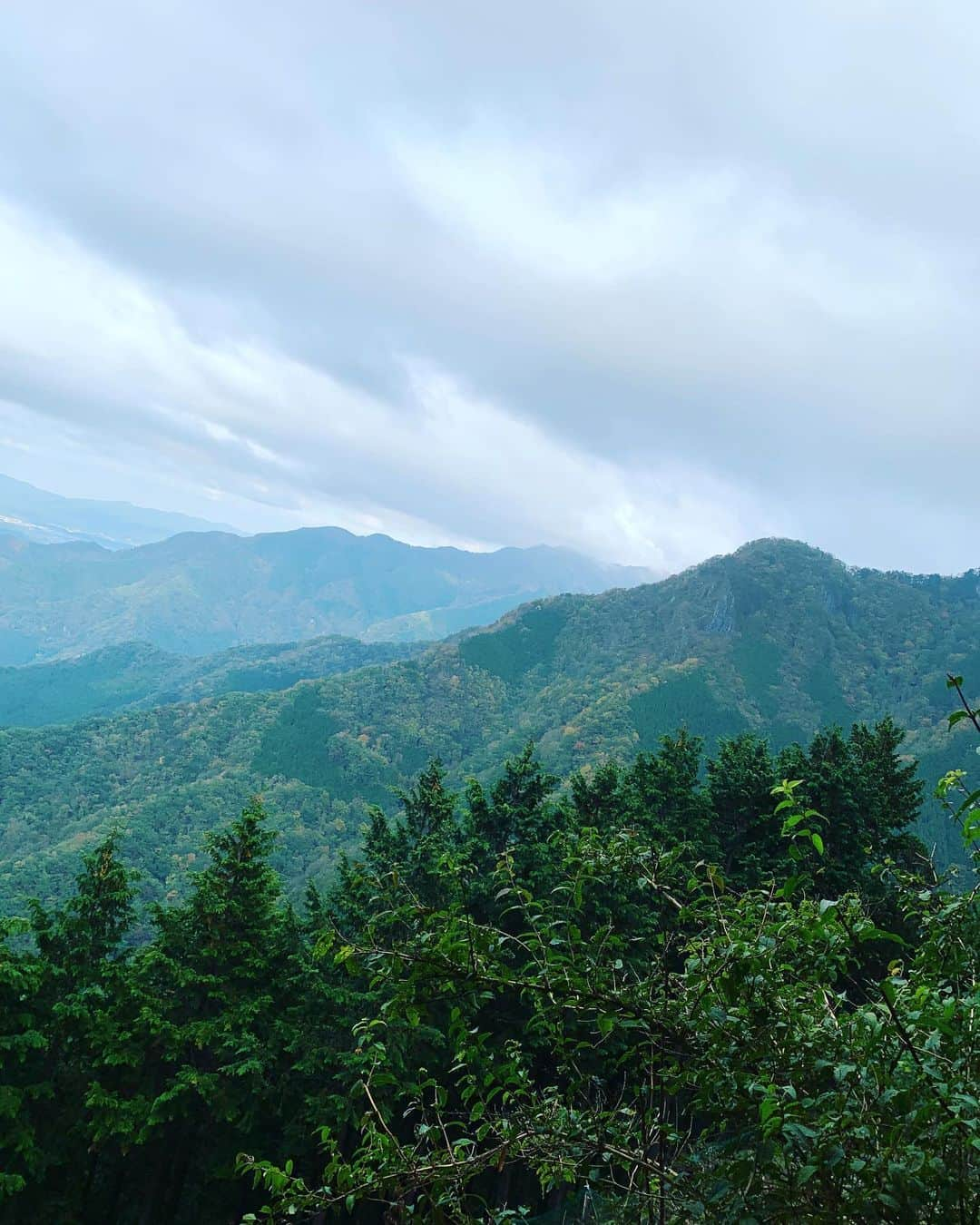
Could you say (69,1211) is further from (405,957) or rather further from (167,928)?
(405,957)

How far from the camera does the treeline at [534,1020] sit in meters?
2.65

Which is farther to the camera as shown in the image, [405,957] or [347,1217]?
[347,1217]

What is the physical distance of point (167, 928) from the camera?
14.7 m

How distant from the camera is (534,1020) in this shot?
3.27 metres

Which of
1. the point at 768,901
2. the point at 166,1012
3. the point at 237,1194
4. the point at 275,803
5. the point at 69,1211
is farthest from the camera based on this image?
the point at 275,803

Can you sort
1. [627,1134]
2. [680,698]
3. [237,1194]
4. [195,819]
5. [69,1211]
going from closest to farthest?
[627,1134]
[69,1211]
[237,1194]
[195,819]
[680,698]

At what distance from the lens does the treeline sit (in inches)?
104

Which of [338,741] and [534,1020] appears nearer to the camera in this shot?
[534,1020]

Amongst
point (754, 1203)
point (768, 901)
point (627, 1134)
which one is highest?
point (768, 901)

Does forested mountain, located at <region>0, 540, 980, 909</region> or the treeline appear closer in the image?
the treeline

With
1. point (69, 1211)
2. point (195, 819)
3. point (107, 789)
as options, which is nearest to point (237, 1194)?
point (69, 1211)

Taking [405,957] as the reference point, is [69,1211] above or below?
below

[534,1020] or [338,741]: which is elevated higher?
[534,1020]

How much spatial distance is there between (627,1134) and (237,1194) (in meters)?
17.9
